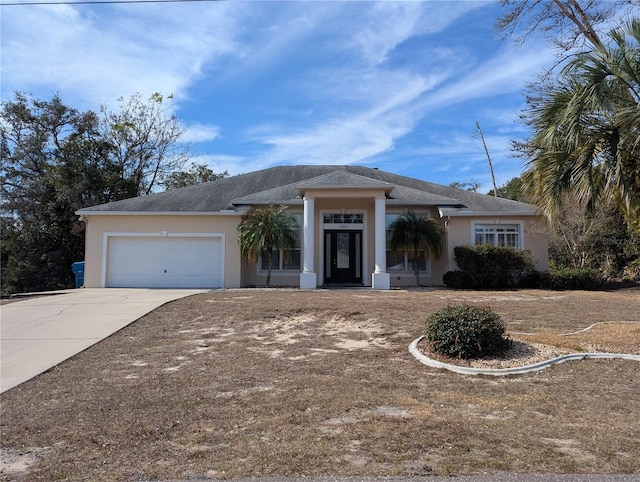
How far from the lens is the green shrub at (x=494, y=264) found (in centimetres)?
1764

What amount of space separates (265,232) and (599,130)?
11778mm

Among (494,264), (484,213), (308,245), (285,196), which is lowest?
(494,264)

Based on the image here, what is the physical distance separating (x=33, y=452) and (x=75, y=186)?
2631cm

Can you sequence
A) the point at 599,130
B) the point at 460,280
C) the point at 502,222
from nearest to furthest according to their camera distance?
the point at 599,130 → the point at 460,280 → the point at 502,222

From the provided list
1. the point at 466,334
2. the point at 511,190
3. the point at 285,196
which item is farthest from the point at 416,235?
the point at 511,190

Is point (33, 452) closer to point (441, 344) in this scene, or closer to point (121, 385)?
point (121, 385)

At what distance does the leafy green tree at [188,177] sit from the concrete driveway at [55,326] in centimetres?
2151

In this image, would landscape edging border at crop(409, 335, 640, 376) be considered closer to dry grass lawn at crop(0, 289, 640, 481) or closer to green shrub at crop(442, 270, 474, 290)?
dry grass lawn at crop(0, 289, 640, 481)

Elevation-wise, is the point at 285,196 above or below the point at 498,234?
above

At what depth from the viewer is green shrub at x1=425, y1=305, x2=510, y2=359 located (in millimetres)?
6758

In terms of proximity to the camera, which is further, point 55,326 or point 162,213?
point 162,213

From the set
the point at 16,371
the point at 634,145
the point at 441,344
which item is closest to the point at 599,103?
the point at 634,145

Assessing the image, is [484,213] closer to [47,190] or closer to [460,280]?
[460,280]

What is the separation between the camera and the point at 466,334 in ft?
22.3
